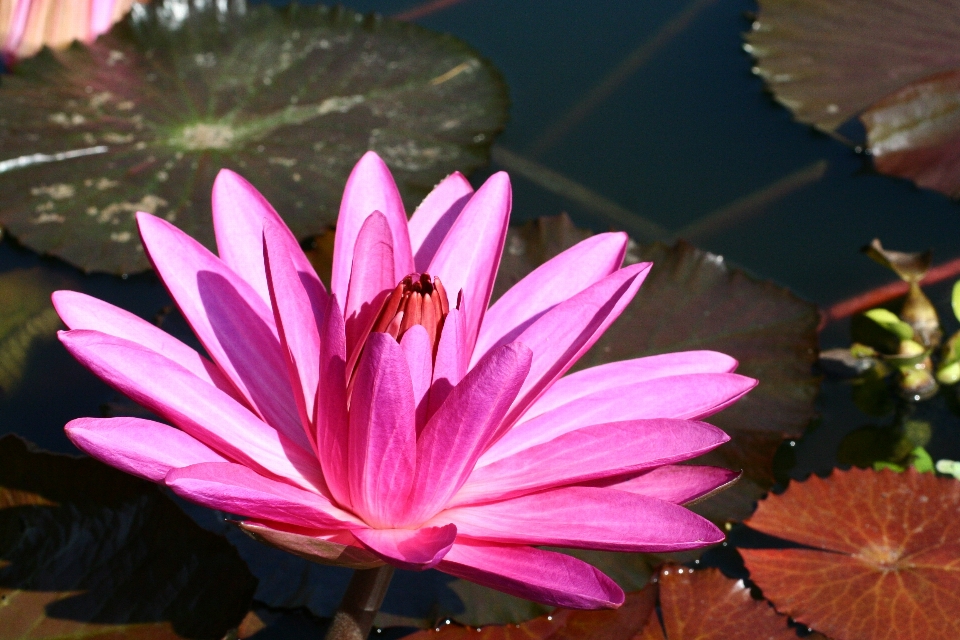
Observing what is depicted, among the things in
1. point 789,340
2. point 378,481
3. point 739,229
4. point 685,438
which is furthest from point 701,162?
point 378,481

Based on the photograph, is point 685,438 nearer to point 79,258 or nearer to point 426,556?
point 426,556

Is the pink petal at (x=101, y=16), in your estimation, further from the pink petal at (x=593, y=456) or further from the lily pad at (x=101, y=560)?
the pink petal at (x=593, y=456)

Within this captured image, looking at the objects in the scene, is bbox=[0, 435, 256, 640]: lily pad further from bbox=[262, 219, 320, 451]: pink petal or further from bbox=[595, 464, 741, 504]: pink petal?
bbox=[595, 464, 741, 504]: pink petal

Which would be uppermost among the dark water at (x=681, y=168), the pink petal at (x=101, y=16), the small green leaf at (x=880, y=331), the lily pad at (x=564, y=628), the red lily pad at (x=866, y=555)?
the pink petal at (x=101, y=16)

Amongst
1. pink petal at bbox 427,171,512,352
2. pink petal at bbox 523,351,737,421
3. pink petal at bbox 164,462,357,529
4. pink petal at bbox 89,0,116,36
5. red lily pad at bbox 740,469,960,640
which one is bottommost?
red lily pad at bbox 740,469,960,640

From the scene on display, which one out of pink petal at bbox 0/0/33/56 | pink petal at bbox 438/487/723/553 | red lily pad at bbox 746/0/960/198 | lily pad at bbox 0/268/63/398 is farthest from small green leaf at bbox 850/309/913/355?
pink petal at bbox 0/0/33/56

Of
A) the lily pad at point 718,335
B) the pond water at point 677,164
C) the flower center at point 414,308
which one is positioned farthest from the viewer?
the pond water at point 677,164

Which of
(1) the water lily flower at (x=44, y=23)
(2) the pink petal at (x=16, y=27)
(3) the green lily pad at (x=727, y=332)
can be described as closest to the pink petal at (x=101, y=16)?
(1) the water lily flower at (x=44, y=23)
